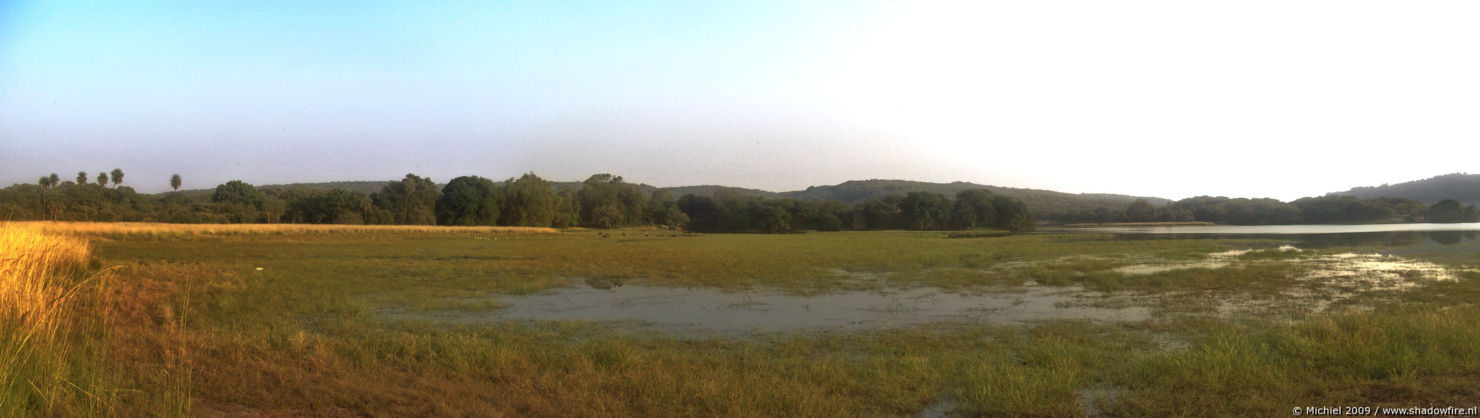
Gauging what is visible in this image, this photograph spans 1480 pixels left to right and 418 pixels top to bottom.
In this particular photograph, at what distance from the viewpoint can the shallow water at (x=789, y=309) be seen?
12.1 metres

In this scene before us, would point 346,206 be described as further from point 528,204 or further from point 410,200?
point 528,204

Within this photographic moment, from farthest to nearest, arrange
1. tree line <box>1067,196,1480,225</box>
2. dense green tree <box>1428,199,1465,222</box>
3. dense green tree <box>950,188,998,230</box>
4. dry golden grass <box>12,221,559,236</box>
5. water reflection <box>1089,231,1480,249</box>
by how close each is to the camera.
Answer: dense green tree <box>950,188,998,230</box>, tree line <box>1067,196,1480,225</box>, dense green tree <box>1428,199,1465,222</box>, dry golden grass <box>12,221,559,236</box>, water reflection <box>1089,231,1480,249</box>

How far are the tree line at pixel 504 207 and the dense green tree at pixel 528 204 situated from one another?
125mm

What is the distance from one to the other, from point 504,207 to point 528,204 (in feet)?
12.5

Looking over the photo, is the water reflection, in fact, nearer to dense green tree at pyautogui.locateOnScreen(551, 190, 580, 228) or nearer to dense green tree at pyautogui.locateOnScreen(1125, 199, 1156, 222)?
dense green tree at pyautogui.locateOnScreen(1125, 199, 1156, 222)

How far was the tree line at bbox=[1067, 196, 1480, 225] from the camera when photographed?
85438 mm

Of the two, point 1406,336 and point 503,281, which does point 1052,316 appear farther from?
point 503,281

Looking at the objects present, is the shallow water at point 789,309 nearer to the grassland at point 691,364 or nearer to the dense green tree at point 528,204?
the grassland at point 691,364

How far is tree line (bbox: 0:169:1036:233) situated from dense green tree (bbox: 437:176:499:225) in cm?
12

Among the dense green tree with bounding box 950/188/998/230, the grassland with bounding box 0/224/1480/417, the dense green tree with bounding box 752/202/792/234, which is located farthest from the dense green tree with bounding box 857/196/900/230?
the grassland with bounding box 0/224/1480/417

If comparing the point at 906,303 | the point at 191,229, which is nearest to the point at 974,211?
the point at 191,229

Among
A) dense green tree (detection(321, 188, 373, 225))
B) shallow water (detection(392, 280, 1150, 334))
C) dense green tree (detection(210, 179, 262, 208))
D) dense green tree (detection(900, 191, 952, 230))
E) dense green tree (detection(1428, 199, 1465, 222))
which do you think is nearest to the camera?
shallow water (detection(392, 280, 1150, 334))

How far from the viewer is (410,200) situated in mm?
82875

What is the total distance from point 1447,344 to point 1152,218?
113871mm
